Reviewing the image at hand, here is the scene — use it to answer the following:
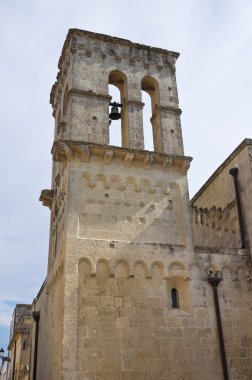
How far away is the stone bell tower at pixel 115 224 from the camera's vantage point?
1101cm

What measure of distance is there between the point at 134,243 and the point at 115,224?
0.78 meters

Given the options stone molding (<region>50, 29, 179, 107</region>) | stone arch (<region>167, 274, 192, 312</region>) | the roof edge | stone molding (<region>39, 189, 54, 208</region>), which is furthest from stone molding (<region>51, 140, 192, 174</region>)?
stone molding (<region>50, 29, 179, 107</region>)

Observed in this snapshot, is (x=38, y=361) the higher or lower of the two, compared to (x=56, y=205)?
lower

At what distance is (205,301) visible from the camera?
12219 mm

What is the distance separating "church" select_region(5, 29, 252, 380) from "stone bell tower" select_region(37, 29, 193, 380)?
34mm

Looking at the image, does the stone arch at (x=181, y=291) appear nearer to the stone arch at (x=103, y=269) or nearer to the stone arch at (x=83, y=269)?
the stone arch at (x=103, y=269)

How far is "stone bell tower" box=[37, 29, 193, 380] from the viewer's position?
1101cm

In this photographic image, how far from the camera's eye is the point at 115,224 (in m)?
12.5

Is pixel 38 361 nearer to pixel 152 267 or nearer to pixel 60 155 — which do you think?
pixel 152 267

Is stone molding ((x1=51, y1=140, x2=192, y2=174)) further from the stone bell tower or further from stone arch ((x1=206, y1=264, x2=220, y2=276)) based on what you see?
stone arch ((x1=206, y1=264, x2=220, y2=276))

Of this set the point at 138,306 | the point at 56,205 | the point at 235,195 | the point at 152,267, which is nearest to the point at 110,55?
the point at 56,205

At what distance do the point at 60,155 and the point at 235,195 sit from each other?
600 cm

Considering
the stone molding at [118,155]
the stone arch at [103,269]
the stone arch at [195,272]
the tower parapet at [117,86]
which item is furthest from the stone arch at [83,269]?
the tower parapet at [117,86]

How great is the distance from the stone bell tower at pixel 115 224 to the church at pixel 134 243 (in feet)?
0.11
